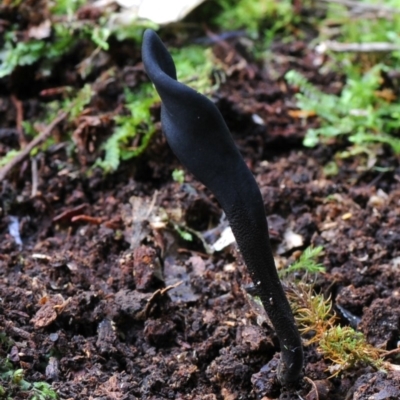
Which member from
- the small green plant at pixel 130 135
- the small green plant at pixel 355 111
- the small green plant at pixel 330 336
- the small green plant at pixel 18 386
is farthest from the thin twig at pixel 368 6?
the small green plant at pixel 18 386

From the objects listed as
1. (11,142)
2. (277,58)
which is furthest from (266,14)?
(11,142)

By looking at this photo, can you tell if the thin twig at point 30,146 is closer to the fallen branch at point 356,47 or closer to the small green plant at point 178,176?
the small green plant at point 178,176

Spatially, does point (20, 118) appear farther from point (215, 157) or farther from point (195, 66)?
point (215, 157)

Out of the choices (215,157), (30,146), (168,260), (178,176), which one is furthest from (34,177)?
(215,157)

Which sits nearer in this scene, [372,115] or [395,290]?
[395,290]

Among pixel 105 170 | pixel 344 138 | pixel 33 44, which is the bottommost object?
pixel 344 138

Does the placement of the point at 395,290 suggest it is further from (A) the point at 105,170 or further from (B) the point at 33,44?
(B) the point at 33,44
